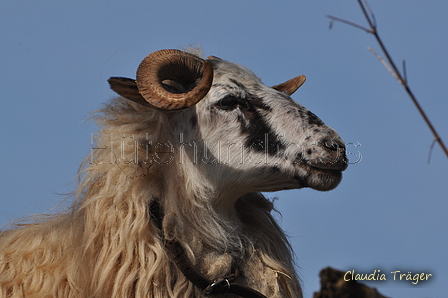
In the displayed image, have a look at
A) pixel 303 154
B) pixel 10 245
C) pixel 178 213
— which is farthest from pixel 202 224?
pixel 10 245

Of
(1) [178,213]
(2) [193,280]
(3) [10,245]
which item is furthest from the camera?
(3) [10,245]

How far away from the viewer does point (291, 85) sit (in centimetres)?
560

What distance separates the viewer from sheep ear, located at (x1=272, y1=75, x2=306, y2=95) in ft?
18.2

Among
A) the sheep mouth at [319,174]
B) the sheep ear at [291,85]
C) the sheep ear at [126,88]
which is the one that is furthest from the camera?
the sheep ear at [291,85]

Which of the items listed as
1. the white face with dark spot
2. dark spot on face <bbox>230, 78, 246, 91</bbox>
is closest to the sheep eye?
the white face with dark spot

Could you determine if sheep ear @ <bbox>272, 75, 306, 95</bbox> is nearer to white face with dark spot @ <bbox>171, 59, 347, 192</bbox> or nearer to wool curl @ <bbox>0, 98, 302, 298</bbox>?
white face with dark spot @ <bbox>171, 59, 347, 192</bbox>

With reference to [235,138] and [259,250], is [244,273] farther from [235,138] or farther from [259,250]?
[235,138]

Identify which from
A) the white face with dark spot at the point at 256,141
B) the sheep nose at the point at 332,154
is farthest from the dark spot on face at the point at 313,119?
the sheep nose at the point at 332,154

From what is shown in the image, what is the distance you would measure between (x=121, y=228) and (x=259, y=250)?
121 centimetres

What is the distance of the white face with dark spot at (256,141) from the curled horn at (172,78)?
9.6 inches

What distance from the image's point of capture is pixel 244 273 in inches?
177

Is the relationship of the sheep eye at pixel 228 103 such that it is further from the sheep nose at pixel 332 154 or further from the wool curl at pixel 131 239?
the sheep nose at pixel 332 154

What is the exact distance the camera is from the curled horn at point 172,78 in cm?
411

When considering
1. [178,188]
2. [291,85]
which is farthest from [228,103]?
[291,85]
